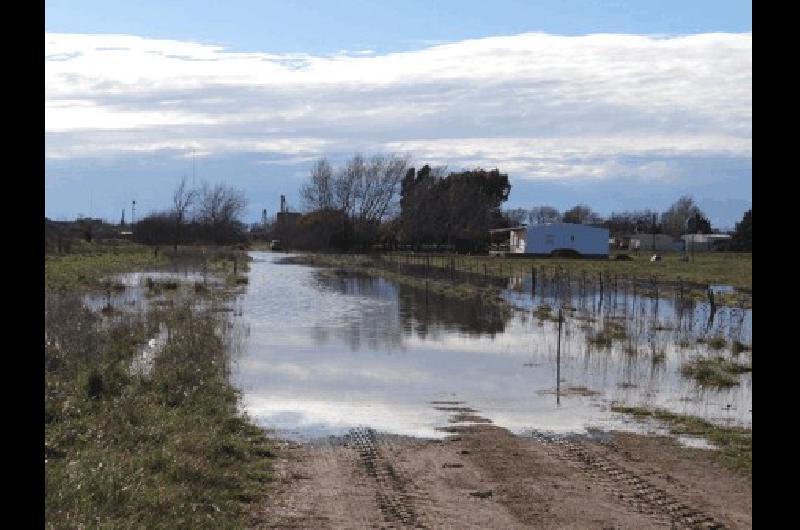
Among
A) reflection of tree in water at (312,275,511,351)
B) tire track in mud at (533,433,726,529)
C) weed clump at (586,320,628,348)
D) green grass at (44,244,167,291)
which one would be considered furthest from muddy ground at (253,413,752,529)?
green grass at (44,244,167,291)

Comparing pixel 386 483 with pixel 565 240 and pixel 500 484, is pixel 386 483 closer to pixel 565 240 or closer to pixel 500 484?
pixel 500 484

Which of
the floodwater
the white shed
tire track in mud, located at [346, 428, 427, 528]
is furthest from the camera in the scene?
the white shed

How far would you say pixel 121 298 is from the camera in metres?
35.0

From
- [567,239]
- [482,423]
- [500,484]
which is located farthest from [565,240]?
[500,484]

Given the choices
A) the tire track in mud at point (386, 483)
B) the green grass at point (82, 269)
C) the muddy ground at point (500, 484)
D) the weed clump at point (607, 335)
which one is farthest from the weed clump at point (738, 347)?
the green grass at point (82, 269)

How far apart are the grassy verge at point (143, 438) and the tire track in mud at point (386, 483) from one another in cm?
112

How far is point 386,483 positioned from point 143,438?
289 cm

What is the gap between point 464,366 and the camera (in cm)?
1995

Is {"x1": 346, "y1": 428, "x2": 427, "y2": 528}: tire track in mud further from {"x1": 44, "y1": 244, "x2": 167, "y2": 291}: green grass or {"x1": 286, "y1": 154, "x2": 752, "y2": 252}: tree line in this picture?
{"x1": 286, "y1": 154, "x2": 752, "y2": 252}: tree line

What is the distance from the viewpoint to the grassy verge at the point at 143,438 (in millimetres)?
8016

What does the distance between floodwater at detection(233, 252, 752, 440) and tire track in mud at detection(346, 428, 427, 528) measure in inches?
24.5

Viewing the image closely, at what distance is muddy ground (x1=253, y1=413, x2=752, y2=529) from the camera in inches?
336

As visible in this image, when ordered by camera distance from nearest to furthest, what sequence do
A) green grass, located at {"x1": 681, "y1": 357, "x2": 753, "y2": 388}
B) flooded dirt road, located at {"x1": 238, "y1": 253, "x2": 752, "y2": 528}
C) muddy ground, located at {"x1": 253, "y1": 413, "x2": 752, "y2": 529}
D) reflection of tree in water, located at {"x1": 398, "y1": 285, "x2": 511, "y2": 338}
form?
muddy ground, located at {"x1": 253, "y1": 413, "x2": 752, "y2": 529}
flooded dirt road, located at {"x1": 238, "y1": 253, "x2": 752, "y2": 528}
green grass, located at {"x1": 681, "y1": 357, "x2": 753, "y2": 388}
reflection of tree in water, located at {"x1": 398, "y1": 285, "x2": 511, "y2": 338}

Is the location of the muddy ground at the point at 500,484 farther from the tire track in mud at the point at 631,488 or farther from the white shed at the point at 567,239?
the white shed at the point at 567,239
